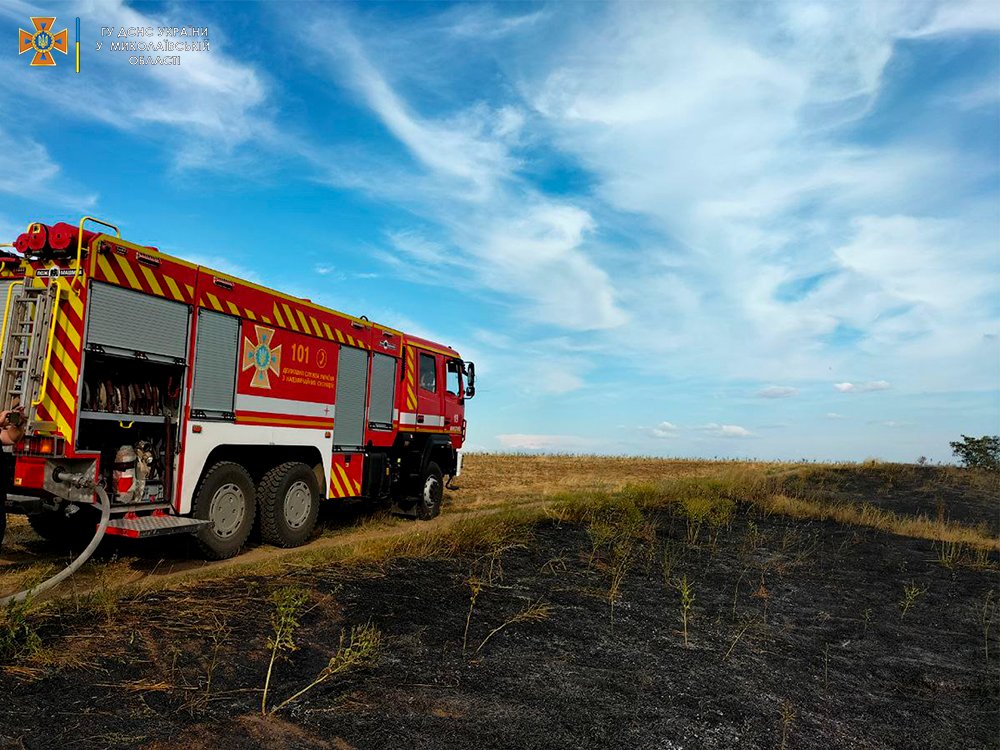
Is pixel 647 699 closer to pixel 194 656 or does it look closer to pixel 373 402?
pixel 194 656

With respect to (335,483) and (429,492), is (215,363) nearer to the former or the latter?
(335,483)

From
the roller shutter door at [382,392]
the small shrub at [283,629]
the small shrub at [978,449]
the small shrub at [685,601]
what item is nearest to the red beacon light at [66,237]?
the small shrub at [283,629]

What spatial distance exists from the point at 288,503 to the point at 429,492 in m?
4.29

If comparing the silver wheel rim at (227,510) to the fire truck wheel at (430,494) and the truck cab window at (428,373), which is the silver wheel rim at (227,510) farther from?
the truck cab window at (428,373)

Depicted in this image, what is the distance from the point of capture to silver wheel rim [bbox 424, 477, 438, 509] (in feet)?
43.8

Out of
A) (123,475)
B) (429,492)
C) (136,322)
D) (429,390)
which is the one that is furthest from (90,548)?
(429,390)

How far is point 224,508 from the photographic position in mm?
8406

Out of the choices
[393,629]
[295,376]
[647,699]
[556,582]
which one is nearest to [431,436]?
[295,376]

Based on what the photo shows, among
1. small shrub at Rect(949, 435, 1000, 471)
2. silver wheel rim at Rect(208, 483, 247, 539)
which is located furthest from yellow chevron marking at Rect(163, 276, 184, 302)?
small shrub at Rect(949, 435, 1000, 471)

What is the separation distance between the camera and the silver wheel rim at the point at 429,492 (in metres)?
13.3

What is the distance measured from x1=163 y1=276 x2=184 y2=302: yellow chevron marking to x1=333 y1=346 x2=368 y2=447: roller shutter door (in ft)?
10.6

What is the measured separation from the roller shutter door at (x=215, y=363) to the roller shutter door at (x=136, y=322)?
0.27m

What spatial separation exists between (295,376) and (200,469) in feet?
6.77

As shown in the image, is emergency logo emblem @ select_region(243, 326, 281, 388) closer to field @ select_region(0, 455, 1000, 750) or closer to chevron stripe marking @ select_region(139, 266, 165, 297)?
chevron stripe marking @ select_region(139, 266, 165, 297)
